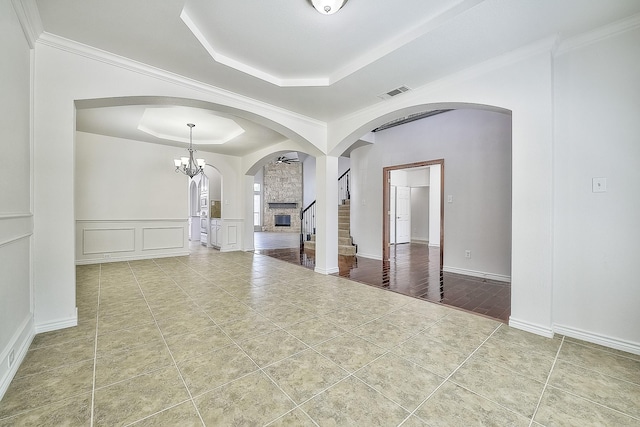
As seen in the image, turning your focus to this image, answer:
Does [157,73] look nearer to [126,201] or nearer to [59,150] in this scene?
[59,150]

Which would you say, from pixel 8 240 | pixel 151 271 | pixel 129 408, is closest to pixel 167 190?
pixel 151 271

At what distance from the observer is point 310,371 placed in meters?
1.78

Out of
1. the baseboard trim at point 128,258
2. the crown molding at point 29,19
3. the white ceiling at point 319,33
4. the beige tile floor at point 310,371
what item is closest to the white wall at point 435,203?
the white ceiling at point 319,33

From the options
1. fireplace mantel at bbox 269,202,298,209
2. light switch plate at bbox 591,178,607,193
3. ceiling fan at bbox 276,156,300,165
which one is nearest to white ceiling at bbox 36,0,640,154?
light switch plate at bbox 591,178,607,193

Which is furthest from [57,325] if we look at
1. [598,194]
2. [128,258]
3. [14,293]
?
[598,194]

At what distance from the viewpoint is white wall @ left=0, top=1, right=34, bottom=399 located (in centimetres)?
162

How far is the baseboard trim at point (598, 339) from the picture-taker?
2.08m

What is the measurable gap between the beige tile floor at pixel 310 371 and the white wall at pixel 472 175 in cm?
202

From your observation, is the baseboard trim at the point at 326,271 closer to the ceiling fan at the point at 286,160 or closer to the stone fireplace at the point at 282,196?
the ceiling fan at the point at 286,160

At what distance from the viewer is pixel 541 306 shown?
236cm

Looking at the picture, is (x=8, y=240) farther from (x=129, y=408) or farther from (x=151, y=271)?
(x=151, y=271)

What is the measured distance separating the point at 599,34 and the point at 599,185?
1.29 m

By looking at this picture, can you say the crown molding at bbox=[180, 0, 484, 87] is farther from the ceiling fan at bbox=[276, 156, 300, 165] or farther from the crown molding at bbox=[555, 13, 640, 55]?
the ceiling fan at bbox=[276, 156, 300, 165]

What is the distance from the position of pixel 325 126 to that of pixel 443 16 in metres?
2.63
